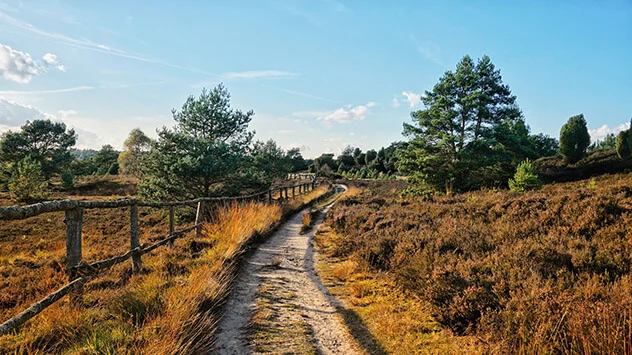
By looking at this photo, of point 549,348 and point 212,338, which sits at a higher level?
point 549,348

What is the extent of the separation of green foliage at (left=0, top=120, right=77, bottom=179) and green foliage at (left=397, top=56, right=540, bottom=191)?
163ft

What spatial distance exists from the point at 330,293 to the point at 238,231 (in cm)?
329

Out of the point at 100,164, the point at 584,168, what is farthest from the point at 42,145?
the point at 584,168

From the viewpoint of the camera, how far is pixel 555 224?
6.99 meters

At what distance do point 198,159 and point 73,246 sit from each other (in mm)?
12628

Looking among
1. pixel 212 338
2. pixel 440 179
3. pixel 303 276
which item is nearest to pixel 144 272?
pixel 212 338

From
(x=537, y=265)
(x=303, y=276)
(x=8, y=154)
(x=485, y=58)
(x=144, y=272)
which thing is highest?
(x=485, y=58)

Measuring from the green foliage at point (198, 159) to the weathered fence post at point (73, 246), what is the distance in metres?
12.1

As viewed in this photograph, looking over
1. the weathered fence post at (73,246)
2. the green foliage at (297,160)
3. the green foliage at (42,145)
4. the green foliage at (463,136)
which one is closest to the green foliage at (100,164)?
the green foliage at (42,145)

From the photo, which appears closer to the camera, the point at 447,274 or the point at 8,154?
the point at 447,274

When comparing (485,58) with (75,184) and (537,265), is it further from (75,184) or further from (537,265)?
(75,184)

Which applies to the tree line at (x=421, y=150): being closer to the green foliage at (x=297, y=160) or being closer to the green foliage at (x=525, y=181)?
the green foliage at (x=525, y=181)

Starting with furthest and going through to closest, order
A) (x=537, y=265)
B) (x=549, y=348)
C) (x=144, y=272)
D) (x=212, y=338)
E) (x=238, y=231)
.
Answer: (x=238, y=231), (x=144, y=272), (x=537, y=265), (x=212, y=338), (x=549, y=348)

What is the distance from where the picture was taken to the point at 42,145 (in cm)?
4738
